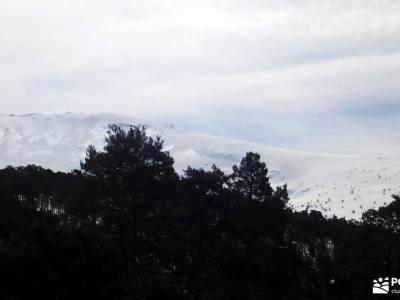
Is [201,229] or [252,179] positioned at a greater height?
[252,179]

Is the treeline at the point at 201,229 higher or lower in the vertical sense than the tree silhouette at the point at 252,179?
lower

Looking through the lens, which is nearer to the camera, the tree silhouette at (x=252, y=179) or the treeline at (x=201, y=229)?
the treeline at (x=201, y=229)

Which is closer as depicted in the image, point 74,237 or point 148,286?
point 74,237

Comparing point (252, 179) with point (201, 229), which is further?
point (252, 179)

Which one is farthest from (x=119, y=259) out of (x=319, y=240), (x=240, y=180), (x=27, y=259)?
(x=319, y=240)

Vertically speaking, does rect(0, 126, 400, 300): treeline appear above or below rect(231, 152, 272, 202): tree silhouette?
below

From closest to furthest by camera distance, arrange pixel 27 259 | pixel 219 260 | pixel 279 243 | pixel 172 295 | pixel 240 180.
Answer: pixel 27 259, pixel 172 295, pixel 219 260, pixel 279 243, pixel 240 180

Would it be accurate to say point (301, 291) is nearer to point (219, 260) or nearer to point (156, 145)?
point (219, 260)

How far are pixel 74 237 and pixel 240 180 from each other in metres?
21.0

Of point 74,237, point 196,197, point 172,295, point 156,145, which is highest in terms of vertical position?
point 156,145

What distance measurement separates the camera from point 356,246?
158ft

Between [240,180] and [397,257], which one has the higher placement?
[240,180]

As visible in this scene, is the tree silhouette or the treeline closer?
the treeline

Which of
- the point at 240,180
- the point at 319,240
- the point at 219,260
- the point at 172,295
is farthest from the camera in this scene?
the point at 319,240
